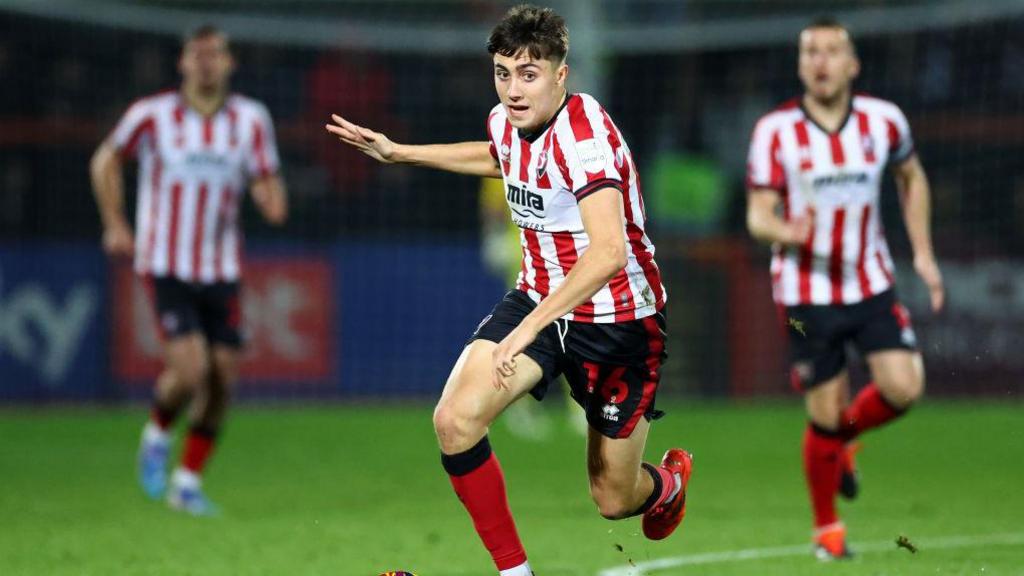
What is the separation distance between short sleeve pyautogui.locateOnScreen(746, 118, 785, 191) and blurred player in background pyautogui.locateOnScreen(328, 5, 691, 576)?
1726 mm

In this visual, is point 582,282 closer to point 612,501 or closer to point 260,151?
point 612,501

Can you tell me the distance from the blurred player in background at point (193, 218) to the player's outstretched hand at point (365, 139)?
11.2ft

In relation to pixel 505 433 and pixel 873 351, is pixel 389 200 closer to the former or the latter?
pixel 505 433

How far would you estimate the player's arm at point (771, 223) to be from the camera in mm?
7234

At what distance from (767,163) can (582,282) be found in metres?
2.67

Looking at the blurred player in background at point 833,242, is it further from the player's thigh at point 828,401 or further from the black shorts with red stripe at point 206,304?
the black shorts with red stripe at point 206,304

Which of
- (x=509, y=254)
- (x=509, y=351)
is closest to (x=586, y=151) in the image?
(x=509, y=351)

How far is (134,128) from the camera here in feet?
30.5

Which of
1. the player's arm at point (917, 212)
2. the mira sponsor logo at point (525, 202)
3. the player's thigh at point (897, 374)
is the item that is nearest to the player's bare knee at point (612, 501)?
the mira sponsor logo at point (525, 202)

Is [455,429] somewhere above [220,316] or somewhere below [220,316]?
above

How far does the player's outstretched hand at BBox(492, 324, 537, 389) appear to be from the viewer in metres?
4.81

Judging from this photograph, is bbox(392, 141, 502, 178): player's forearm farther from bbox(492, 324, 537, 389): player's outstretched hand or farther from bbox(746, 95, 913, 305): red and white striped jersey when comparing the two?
bbox(746, 95, 913, 305): red and white striped jersey

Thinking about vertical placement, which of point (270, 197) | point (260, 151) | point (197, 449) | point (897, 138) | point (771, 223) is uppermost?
point (897, 138)

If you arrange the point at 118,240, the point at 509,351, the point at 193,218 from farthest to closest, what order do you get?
1. the point at 193,218
2. the point at 118,240
3. the point at 509,351
